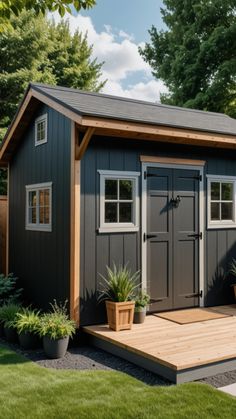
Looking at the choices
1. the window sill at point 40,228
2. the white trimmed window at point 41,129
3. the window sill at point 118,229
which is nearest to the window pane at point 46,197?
the window sill at point 40,228

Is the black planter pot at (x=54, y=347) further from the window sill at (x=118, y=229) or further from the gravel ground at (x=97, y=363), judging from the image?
the window sill at (x=118, y=229)

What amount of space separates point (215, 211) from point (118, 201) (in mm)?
Answer: 1714

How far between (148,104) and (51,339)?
4.24 m

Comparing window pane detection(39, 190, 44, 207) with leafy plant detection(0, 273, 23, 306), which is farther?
leafy plant detection(0, 273, 23, 306)

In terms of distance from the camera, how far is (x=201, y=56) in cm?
1430

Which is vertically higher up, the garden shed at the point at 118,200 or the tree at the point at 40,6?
the tree at the point at 40,6

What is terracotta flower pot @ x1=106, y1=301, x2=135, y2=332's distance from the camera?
5031 mm

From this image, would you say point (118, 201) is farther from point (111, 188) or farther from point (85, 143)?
point (85, 143)

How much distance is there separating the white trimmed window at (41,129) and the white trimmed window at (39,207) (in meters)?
0.66

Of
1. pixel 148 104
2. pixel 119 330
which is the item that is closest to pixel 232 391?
pixel 119 330

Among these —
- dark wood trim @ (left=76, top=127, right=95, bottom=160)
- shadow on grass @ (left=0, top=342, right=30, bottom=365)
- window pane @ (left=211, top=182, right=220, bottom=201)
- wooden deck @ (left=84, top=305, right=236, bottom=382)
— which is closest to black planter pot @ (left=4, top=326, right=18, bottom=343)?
shadow on grass @ (left=0, top=342, right=30, bottom=365)

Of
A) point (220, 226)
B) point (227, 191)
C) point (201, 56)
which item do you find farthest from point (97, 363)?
point (201, 56)

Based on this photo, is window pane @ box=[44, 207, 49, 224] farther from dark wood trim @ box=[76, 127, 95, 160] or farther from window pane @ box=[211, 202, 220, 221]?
window pane @ box=[211, 202, 220, 221]

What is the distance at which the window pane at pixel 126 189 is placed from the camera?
5621 mm
